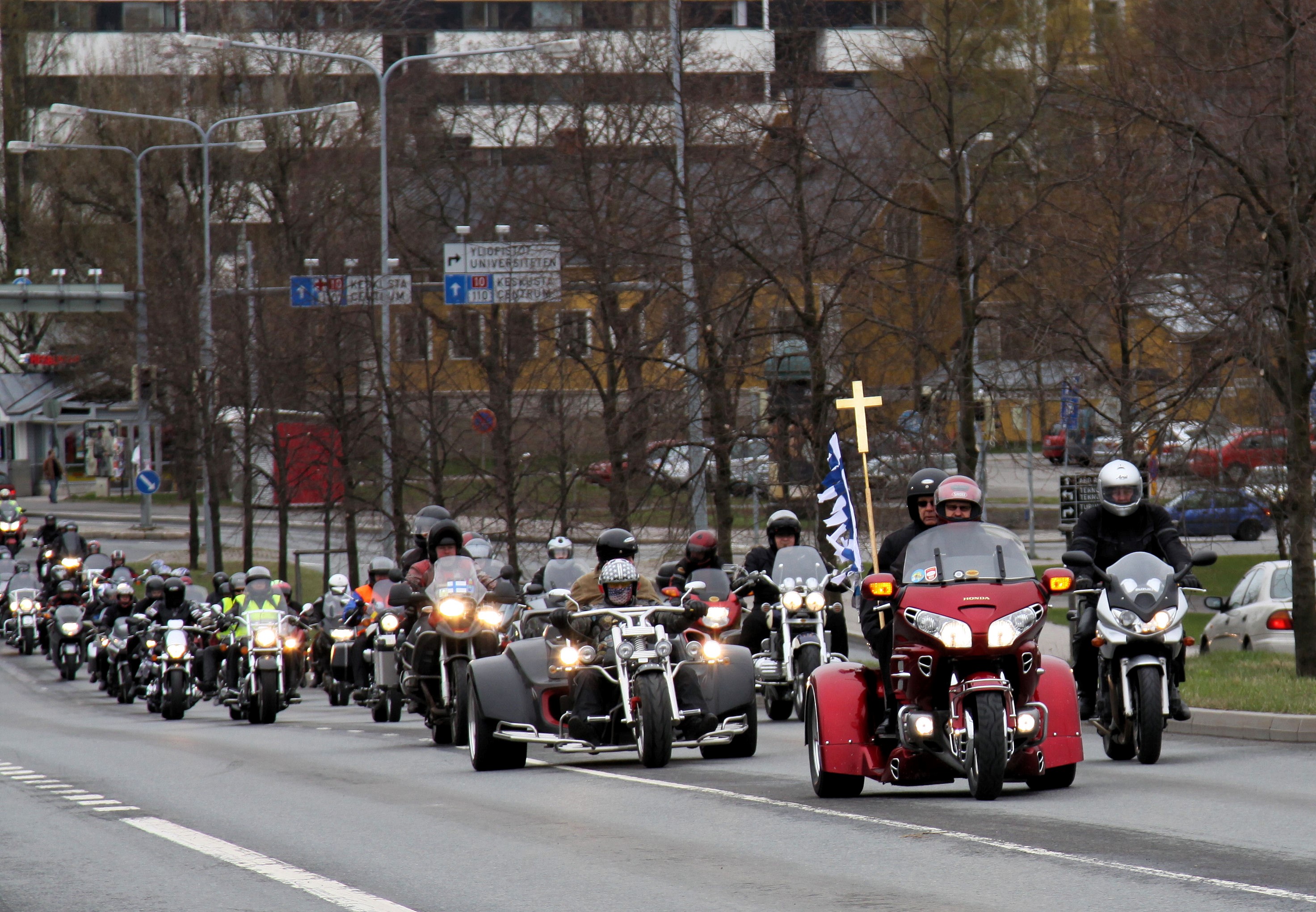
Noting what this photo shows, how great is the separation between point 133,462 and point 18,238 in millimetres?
8648

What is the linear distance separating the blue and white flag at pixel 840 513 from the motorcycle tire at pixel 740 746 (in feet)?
26.7

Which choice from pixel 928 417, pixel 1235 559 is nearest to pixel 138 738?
pixel 928 417

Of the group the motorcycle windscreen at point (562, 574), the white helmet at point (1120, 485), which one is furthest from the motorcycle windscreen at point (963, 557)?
the motorcycle windscreen at point (562, 574)

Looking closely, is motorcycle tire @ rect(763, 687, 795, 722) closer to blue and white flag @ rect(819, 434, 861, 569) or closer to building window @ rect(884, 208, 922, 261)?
blue and white flag @ rect(819, 434, 861, 569)

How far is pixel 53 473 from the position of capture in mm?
74188

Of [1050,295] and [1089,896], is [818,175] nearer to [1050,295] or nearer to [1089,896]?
[1050,295]

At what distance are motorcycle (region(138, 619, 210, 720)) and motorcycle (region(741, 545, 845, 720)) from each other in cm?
916

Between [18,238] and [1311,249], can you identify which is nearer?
[1311,249]

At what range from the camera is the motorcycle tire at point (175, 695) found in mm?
25047

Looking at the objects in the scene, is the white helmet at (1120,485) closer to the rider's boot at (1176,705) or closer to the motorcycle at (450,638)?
the rider's boot at (1176,705)

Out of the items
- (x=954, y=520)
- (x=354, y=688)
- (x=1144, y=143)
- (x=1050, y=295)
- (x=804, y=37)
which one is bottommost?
(x=354, y=688)

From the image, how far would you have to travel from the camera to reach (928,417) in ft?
77.7

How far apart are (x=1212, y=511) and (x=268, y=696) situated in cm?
1509

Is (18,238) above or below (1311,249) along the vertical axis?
above
